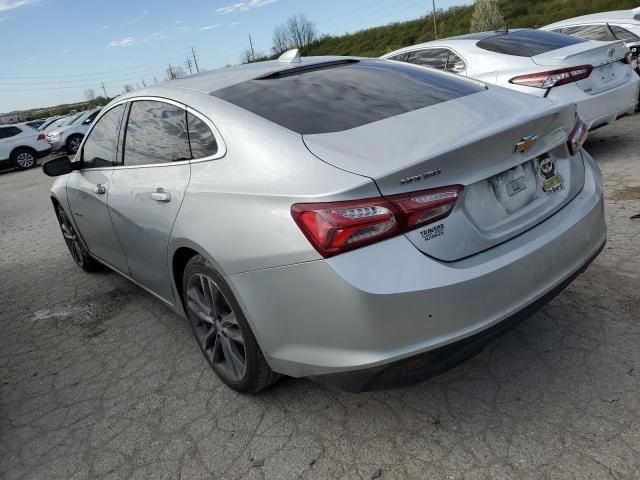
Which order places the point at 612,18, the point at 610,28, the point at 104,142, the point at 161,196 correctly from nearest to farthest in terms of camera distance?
1. the point at 161,196
2. the point at 104,142
3. the point at 610,28
4. the point at 612,18

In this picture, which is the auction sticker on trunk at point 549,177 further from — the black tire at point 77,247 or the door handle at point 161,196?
the black tire at point 77,247

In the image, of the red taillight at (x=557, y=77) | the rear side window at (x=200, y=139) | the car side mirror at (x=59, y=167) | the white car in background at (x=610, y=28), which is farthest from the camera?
the white car in background at (x=610, y=28)

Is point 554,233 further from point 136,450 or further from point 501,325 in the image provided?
point 136,450

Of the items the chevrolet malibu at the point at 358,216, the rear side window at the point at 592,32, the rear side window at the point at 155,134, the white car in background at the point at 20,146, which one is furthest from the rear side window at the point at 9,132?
the chevrolet malibu at the point at 358,216

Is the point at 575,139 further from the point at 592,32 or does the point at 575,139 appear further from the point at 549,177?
the point at 592,32

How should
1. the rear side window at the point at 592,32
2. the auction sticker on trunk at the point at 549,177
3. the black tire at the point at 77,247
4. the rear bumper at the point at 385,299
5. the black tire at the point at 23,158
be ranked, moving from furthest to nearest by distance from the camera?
the black tire at the point at 23,158
the rear side window at the point at 592,32
the black tire at the point at 77,247
the auction sticker on trunk at the point at 549,177
the rear bumper at the point at 385,299

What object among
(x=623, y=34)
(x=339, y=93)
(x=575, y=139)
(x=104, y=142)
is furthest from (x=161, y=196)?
(x=623, y=34)

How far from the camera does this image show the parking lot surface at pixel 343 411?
2.12 m

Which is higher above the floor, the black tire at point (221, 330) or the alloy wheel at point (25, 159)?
the black tire at point (221, 330)

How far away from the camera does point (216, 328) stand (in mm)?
2699

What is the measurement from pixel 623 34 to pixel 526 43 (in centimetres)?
388

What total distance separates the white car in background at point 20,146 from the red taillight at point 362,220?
767 inches

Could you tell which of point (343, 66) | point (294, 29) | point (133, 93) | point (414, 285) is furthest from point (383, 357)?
point (294, 29)

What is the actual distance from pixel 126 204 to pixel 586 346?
261 centimetres
